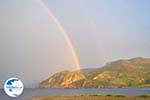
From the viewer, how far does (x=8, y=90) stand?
6.58 meters

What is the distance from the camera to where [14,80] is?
6.81m

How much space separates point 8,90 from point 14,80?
1.00 feet

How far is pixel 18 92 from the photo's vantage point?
21.8ft

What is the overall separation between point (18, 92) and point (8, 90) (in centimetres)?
22

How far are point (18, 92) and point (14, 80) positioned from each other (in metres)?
0.31
